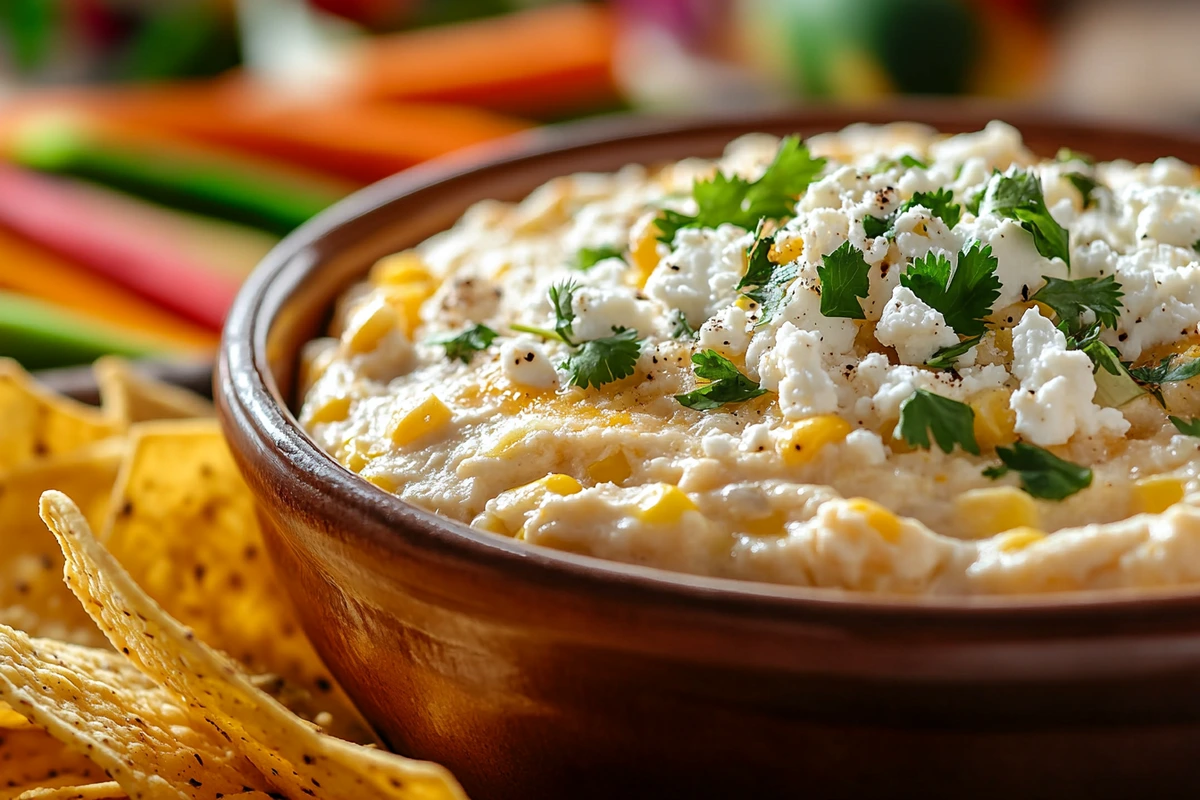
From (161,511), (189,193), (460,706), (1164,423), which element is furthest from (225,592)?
(189,193)

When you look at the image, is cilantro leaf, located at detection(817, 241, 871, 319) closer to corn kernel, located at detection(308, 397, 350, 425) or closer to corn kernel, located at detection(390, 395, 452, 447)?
corn kernel, located at detection(390, 395, 452, 447)

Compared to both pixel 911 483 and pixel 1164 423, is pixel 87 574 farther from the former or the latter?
pixel 1164 423

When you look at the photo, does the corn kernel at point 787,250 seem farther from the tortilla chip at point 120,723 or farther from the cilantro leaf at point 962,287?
the tortilla chip at point 120,723

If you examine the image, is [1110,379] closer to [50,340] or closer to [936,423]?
[936,423]

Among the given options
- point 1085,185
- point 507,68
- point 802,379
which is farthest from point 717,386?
point 507,68

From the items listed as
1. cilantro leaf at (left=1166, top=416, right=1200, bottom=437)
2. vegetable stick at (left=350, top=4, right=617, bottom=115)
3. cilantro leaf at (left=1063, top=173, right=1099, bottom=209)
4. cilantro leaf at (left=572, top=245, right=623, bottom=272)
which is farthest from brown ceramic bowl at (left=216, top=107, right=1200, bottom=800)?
vegetable stick at (left=350, top=4, right=617, bottom=115)

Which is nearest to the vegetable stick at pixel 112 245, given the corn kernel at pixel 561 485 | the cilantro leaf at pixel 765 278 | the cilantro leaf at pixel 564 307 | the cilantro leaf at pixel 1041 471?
the cilantro leaf at pixel 564 307
